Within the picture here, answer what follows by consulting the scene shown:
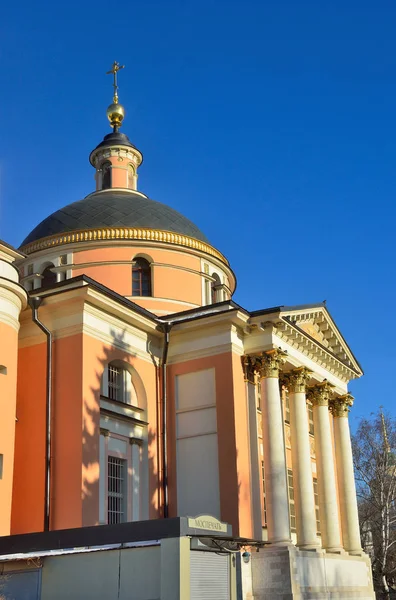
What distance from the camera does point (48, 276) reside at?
90.3 ft

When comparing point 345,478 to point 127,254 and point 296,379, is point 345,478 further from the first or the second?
point 127,254

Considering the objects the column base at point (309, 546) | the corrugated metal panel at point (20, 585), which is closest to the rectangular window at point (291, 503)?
the column base at point (309, 546)

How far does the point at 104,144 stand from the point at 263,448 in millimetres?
15697

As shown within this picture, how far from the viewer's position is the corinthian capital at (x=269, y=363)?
22.4 m

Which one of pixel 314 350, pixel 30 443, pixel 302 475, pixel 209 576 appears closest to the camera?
pixel 209 576

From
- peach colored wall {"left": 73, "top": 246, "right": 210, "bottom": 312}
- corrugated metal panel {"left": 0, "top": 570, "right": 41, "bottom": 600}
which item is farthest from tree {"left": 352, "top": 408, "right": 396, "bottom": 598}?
corrugated metal panel {"left": 0, "top": 570, "right": 41, "bottom": 600}

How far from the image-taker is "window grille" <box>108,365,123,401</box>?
21750 millimetres

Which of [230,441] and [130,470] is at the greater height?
[230,441]

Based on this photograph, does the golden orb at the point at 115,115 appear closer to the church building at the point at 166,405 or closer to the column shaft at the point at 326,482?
the church building at the point at 166,405

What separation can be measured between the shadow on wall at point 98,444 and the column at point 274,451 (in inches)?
121

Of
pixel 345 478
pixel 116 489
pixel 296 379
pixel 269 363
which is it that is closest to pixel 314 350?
pixel 296 379

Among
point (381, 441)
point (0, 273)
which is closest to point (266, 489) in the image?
point (0, 273)

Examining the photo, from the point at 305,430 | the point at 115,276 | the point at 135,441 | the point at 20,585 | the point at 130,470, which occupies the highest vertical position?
the point at 115,276

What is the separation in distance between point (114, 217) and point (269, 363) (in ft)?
28.5
